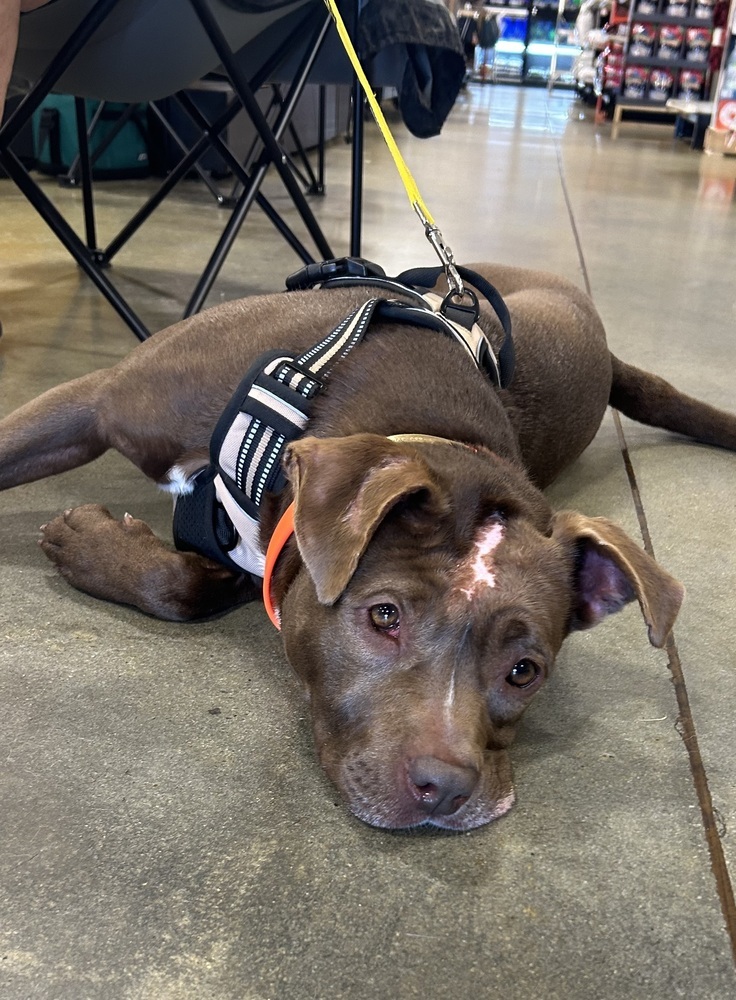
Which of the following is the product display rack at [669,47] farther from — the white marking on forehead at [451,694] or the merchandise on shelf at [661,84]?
the white marking on forehead at [451,694]

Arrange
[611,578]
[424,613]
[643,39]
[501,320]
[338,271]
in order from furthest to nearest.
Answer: [643,39]
[338,271]
[501,320]
[611,578]
[424,613]

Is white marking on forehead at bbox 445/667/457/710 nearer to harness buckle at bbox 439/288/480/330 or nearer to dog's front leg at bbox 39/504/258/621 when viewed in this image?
dog's front leg at bbox 39/504/258/621

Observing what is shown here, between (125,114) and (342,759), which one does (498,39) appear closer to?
(125,114)

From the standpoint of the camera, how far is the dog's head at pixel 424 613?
1453mm

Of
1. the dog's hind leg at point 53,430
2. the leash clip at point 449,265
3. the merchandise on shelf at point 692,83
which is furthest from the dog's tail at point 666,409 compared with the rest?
the merchandise on shelf at point 692,83

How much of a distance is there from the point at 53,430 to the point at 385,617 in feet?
3.11

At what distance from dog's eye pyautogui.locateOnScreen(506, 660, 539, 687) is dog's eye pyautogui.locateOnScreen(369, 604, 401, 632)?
8.2 inches

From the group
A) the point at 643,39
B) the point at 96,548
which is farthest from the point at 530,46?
the point at 96,548

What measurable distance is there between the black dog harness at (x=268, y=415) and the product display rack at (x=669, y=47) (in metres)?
14.2

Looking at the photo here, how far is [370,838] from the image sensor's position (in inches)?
59.7

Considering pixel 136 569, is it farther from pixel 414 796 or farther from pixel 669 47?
pixel 669 47

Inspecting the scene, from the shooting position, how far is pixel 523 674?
160cm

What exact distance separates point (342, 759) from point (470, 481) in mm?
500

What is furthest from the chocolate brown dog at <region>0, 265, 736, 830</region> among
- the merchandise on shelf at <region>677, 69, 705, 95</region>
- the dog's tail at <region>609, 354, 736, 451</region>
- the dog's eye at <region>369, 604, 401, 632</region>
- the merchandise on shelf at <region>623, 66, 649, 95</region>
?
the merchandise on shelf at <region>623, 66, 649, 95</region>
